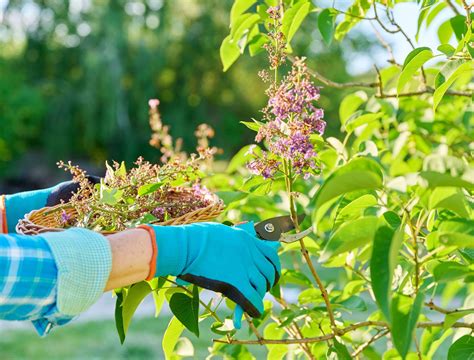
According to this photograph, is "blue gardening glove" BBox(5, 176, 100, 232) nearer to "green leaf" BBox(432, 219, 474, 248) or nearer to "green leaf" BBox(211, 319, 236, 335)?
"green leaf" BBox(211, 319, 236, 335)

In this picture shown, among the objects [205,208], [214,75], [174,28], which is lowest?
[214,75]

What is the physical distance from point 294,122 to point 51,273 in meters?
0.41

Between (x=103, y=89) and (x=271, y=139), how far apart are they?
14.9 m

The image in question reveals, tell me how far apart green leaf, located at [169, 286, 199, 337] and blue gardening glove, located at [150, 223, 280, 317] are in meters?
0.12

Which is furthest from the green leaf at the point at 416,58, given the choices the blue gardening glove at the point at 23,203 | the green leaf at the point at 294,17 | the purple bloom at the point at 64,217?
the blue gardening glove at the point at 23,203

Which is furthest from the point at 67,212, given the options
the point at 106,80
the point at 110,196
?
the point at 106,80

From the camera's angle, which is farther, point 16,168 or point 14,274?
point 16,168

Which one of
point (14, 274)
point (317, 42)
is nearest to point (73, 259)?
point (14, 274)

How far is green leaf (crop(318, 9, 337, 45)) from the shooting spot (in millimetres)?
1389

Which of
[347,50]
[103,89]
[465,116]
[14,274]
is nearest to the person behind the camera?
[14,274]

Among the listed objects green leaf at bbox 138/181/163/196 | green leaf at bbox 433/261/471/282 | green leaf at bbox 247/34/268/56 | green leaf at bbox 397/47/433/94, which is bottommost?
green leaf at bbox 433/261/471/282

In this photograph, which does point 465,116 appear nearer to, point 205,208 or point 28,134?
point 205,208

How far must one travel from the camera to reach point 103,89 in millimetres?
15547

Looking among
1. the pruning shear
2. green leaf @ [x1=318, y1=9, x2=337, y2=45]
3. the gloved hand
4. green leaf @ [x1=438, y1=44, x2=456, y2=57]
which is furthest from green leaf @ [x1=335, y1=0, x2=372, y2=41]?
the gloved hand
